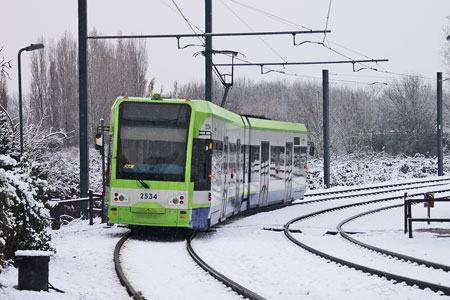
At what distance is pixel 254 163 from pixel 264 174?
112cm

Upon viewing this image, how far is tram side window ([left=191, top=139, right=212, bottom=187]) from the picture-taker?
15750mm

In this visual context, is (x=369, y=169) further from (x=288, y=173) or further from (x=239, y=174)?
(x=239, y=174)

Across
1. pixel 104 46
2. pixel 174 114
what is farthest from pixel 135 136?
pixel 104 46

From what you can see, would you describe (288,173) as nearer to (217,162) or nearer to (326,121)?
(217,162)

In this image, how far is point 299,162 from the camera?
2708 cm

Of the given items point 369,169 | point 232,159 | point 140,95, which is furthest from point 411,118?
point 232,159

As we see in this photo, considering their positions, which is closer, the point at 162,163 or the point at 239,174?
the point at 162,163

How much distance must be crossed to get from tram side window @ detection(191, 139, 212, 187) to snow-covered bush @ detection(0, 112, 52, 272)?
4.02 m

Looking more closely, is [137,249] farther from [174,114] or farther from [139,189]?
[174,114]

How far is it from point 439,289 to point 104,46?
57503 mm

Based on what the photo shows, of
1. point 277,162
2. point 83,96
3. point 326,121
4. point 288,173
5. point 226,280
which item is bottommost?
point 226,280

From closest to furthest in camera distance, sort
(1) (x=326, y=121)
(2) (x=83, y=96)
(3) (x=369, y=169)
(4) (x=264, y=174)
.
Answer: (2) (x=83, y=96) → (4) (x=264, y=174) → (1) (x=326, y=121) → (3) (x=369, y=169)

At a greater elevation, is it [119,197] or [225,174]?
[225,174]

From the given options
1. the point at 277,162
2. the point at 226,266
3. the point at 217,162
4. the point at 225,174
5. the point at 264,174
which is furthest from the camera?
→ the point at 277,162
